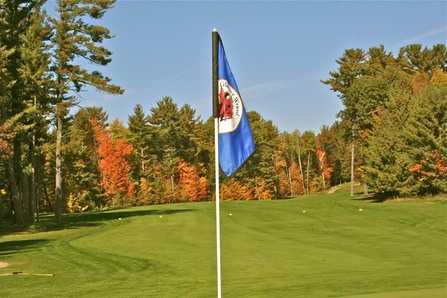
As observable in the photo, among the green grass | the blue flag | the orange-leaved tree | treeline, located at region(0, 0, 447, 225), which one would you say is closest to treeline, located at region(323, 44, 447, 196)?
treeline, located at region(0, 0, 447, 225)

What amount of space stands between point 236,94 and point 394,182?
149ft

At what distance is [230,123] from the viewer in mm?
8078

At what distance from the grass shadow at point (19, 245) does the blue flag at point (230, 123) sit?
53.8 ft

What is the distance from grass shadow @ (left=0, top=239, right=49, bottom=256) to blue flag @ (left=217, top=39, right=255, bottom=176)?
53.8 ft

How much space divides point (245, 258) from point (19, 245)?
11.3 m

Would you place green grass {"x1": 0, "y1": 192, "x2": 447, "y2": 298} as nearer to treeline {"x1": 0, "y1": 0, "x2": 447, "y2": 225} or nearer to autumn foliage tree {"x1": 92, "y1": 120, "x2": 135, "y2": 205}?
treeline {"x1": 0, "y1": 0, "x2": 447, "y2": 225}

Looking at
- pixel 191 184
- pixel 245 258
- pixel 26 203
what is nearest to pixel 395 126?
pixel 26 203

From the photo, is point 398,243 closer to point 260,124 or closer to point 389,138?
point 389,138

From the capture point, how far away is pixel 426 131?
1843 inches

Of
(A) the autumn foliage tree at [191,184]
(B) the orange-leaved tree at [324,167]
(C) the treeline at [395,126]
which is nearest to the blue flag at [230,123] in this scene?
(C) the treeline at [395,126]

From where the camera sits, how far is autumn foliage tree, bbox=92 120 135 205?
82.6 meters

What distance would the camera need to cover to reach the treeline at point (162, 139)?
118 feet

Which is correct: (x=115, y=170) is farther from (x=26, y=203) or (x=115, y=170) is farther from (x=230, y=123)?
(x=230, y=123)

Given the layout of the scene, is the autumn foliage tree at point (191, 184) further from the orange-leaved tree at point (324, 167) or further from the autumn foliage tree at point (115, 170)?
the orange-leaved tree at point (324, 167)
